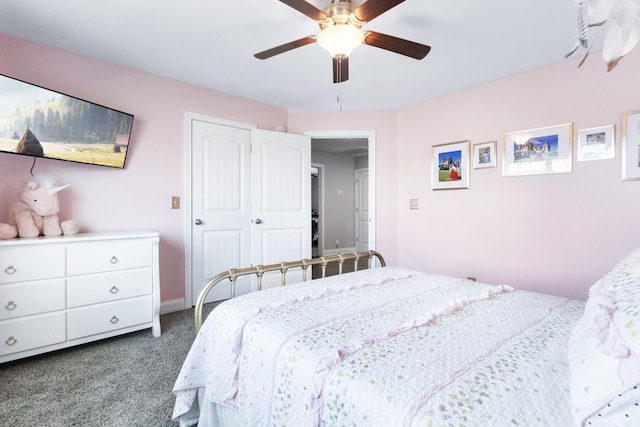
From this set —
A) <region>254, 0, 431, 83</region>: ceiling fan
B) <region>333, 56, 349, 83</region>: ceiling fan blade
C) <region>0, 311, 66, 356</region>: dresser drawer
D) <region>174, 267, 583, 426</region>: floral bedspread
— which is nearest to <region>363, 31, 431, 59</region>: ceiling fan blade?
<region>254, 0, 431, 83</region>: ceiling fan

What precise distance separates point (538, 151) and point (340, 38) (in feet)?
7.19

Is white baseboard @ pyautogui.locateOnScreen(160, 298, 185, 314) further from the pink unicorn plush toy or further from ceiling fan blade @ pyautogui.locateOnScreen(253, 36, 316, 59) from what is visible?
ceiling fan blade @ pyautogui.locateOnScreen(253, 36, 316, 59)

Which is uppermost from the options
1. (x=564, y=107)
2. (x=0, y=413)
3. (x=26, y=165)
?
(x=564, y=107)

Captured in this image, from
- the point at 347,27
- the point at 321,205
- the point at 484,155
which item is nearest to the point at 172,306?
the point at 347,27

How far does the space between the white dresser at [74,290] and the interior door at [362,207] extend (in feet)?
16.9

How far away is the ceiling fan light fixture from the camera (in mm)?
1607

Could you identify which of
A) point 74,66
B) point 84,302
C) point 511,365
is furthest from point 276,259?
point 511,365

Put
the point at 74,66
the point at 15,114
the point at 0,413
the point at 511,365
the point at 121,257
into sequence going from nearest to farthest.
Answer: the point at 511,365, the point at 0,413, the point at 15,114, the point at 121,257, the point at 74,66

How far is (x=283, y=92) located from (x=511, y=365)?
3.16 metres

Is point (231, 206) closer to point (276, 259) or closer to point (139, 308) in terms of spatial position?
point (276, 259)

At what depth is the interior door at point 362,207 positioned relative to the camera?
22.7 feet

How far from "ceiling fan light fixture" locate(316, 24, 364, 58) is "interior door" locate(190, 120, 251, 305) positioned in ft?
6.23

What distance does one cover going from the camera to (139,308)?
231cm

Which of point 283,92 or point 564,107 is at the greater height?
point 283,92
